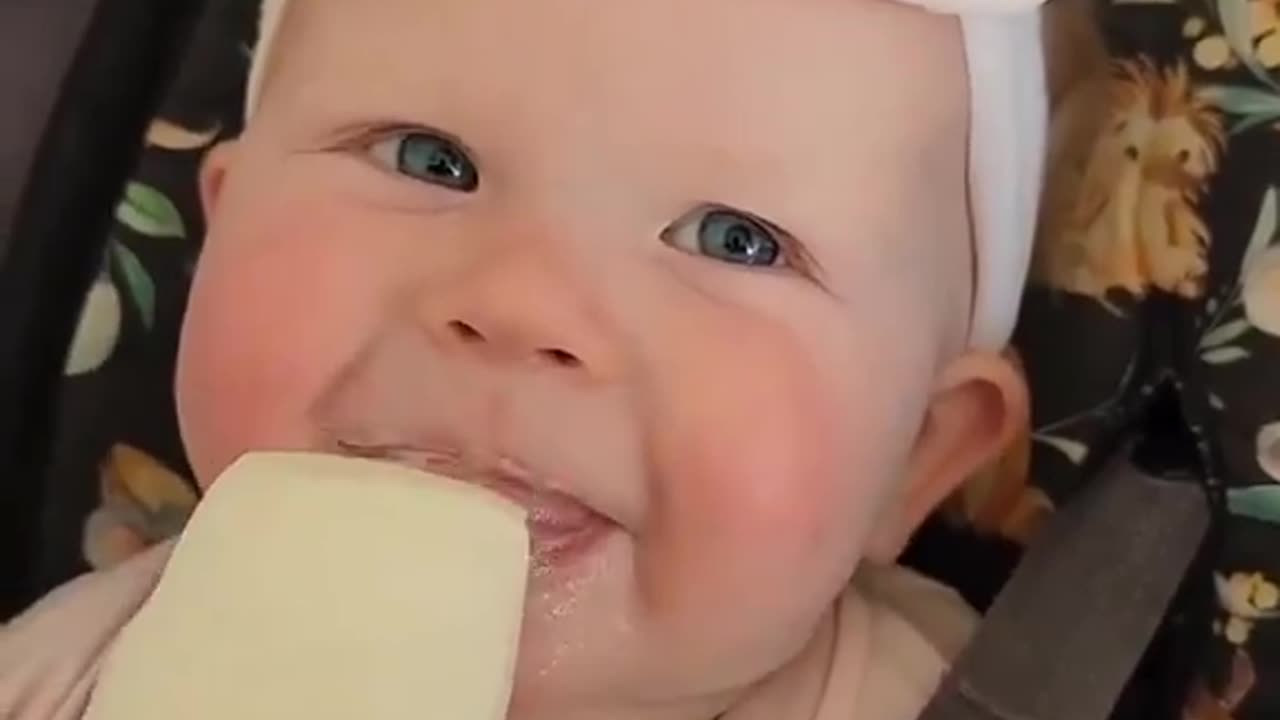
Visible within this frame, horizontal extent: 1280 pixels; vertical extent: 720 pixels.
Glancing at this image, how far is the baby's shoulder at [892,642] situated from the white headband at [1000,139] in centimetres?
13

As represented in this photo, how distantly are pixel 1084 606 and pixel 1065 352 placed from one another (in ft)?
0.46

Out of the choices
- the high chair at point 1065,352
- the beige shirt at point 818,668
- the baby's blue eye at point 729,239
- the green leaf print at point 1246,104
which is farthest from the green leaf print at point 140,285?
the green leaf print at point 1246,104

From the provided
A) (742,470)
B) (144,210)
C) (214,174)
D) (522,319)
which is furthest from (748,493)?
(144,210)

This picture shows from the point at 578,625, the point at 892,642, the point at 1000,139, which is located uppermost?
the point at 1000,139

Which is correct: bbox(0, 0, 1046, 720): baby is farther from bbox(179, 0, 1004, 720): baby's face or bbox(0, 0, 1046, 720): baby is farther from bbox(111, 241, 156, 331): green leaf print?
bbox(111, 241, 156, 331): green leaf print

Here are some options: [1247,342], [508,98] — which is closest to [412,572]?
[508,98]

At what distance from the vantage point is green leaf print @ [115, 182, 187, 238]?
3.96 ft

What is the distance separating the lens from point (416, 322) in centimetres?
93

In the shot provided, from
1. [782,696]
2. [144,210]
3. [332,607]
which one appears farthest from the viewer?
[144,210]

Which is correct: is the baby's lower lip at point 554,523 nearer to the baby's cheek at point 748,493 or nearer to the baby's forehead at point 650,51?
the baby's cheek at point 748,493

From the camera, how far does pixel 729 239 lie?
96cm

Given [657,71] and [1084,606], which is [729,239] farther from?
[1084,606]

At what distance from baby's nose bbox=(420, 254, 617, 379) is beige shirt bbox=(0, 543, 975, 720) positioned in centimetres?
23

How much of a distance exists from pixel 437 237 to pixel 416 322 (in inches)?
1.4
